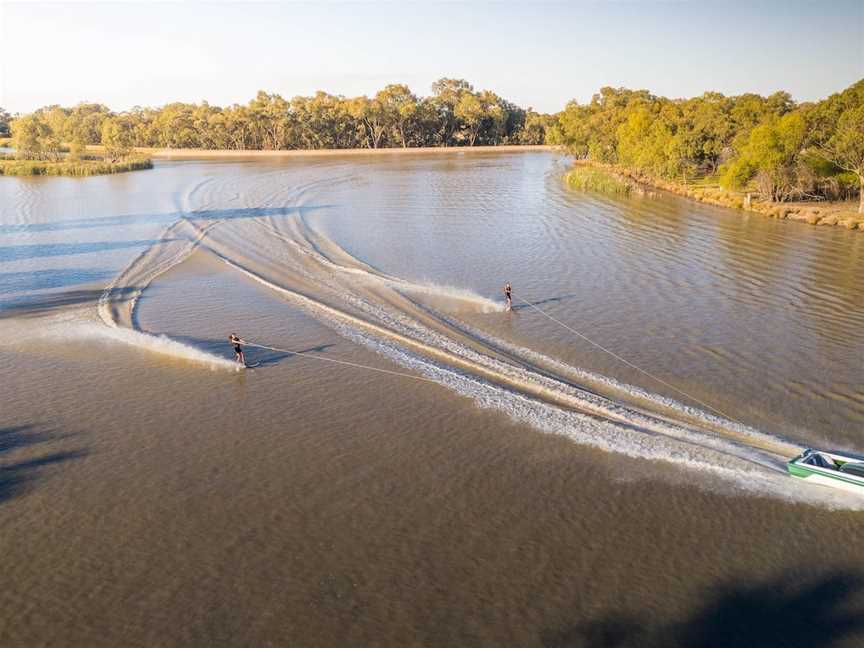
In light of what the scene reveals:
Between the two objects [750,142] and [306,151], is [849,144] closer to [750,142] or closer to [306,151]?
[750,142]

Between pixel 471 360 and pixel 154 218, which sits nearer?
pixel 471 360

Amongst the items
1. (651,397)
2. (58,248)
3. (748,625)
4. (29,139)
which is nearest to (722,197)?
(651,397)

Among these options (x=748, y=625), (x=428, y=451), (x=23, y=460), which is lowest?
(x=748, y=625)

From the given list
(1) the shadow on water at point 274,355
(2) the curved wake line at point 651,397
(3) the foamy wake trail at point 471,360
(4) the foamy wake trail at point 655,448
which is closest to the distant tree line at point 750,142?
(3) the foamy wake trail at point 471,360

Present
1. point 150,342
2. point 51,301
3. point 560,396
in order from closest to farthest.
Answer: point 560,396
point 150,342
point 51,301

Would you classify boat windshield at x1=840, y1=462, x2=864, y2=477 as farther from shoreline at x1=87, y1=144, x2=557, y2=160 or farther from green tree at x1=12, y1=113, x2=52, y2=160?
shoreline at x1=87, y1=144, x2=557, y2=160

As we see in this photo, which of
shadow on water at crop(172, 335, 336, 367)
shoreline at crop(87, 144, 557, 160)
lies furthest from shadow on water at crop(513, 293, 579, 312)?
shoreline at crop(87, 144, 557, 160)

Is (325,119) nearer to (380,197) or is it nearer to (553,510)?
(380,197)
